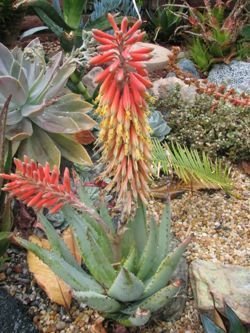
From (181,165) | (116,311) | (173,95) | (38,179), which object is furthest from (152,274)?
(173,95)

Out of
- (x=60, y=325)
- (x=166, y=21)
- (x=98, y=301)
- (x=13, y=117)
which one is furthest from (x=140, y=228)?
(x=166, y=21)

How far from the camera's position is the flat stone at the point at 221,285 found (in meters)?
2.15

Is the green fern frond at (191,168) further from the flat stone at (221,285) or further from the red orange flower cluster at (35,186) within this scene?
the red orange flower cluster at (35,186)

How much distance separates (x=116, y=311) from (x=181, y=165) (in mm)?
1194

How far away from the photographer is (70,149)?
110 inches

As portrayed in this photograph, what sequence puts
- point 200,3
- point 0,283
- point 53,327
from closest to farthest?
point 53,327 < point 0,283 < point 200,3

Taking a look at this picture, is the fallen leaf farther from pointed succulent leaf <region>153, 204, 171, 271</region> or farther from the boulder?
the boulder

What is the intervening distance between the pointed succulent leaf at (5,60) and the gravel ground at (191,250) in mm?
966

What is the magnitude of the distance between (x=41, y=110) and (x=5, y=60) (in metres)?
0.48

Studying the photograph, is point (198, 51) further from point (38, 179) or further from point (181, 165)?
point (38, 179)

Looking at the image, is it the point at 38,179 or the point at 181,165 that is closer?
the point at 38,179

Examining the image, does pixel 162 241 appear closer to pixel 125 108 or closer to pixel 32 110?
pixel 125 108

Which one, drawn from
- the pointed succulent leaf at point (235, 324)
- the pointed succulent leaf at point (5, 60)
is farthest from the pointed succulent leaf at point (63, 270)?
the pointed succulent leaf at point (5, 60)

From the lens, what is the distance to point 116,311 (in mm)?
1963
